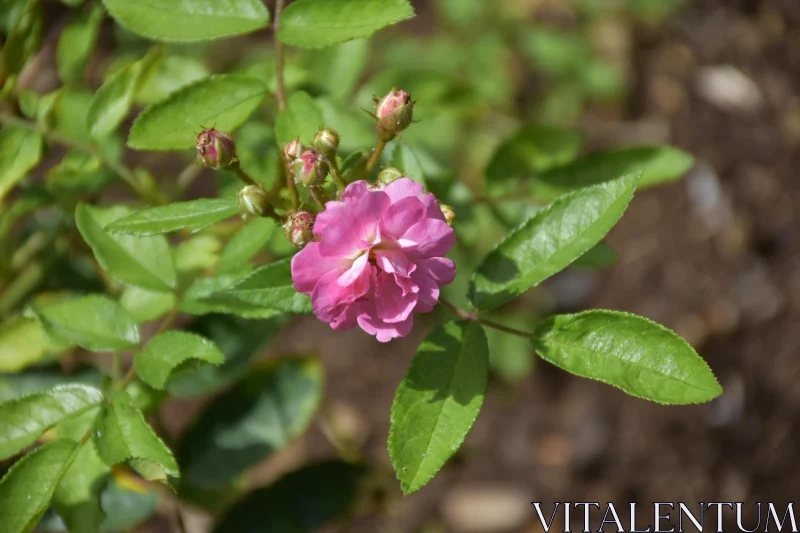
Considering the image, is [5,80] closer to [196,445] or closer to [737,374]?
[196,445]

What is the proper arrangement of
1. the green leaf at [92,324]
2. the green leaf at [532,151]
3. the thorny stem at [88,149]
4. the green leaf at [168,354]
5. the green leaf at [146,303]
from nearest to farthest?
1. the green leaf at [168,354]
2. the green leaf at [92,324]
3. the green leaf at [146,303]
4. the thorny stem at [88,149]
5. the green leaf at [532,151]

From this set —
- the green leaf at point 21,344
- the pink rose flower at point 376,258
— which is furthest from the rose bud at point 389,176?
the green leaf at point 21,344

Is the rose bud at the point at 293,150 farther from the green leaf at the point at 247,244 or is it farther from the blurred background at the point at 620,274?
the blurred background at the point at 620,274

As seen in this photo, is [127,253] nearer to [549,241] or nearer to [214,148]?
[214,148]

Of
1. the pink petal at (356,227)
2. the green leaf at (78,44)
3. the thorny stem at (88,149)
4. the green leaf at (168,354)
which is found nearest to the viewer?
the pink petal at (356,227)

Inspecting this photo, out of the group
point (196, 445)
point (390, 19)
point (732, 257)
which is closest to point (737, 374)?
point (732, 257)

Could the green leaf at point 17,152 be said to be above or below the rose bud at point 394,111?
below

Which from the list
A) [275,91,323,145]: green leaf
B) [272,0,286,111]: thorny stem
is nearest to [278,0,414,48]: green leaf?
[272,0,286,111]: thorny stem

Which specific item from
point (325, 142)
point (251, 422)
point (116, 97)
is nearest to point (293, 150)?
point (325, 142)
